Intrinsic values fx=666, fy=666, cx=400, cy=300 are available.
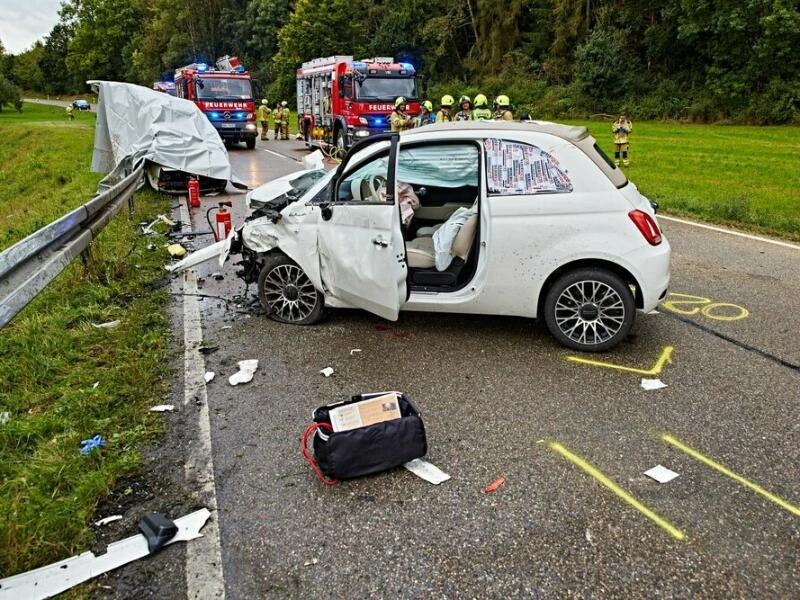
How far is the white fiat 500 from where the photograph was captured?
5020 mm

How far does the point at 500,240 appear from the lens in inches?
202

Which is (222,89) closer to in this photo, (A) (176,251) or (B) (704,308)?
(A) (176,251)

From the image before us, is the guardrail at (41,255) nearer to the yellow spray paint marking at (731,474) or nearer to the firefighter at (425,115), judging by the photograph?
the yellow spray paint marking at (731,474)

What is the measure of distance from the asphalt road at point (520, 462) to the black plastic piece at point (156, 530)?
240mm

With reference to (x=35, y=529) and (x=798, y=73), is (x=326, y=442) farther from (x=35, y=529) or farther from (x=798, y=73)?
(x=798, y=73)

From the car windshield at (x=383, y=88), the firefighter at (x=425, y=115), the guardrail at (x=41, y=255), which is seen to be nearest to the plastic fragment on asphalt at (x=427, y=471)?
the guardrail at (x=41, y=255)

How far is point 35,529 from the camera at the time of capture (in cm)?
304

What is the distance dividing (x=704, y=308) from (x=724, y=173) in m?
12.2

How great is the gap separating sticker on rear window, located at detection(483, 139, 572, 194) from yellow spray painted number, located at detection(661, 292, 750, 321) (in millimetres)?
1937

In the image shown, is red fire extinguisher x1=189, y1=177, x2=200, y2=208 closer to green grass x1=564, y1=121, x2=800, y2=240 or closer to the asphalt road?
the asphalt road

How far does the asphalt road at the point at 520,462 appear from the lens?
112 inches

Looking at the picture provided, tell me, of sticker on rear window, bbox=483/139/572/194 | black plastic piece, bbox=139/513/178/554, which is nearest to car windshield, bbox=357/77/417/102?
sticker on rear window, bbox=483/139/572/194

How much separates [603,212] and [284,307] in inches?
110

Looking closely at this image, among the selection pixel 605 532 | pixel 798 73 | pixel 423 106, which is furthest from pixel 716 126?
pixel 605 532
